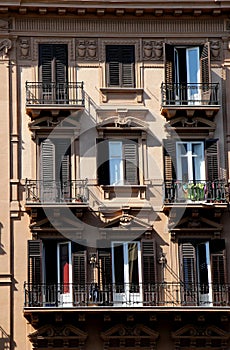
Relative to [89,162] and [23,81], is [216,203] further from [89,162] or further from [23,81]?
[23,81]

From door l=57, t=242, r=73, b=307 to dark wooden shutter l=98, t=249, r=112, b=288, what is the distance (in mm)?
1067

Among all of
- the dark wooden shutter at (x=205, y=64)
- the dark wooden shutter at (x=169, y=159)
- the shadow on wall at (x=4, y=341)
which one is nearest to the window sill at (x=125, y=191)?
the dark wooden shutter at (x=169, y=159)

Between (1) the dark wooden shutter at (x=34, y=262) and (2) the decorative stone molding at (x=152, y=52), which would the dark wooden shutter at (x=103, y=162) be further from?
(2) the decorative stone molding at (x=152, y=52)

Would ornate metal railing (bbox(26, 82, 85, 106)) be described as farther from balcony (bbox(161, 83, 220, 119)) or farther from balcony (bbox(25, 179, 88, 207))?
balcony (bbox(161, 83, 220, 119))

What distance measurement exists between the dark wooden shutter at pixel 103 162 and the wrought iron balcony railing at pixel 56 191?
0.66 meters

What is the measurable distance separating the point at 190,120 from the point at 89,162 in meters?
4.04

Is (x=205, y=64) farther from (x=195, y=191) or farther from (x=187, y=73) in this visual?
(x=195, y=191)

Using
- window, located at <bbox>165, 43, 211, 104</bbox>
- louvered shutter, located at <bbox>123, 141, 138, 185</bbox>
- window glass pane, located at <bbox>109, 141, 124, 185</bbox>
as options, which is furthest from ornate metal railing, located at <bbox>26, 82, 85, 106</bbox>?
window, located at <bbox>165, 43, 211, 104</bbox>

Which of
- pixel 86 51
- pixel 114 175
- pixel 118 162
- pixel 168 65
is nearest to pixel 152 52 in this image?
pixel 168 65

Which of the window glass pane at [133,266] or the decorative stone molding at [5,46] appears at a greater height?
the decorative stone molding at [5,46]

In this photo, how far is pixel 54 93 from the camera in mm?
45656

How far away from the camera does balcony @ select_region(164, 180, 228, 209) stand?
4481 centimetres

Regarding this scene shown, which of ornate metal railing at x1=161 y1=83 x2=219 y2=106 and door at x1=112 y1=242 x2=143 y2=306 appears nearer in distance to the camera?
door at x1=112 y1=242 x2=143 y2=306

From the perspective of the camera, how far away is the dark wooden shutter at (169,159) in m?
45.4
